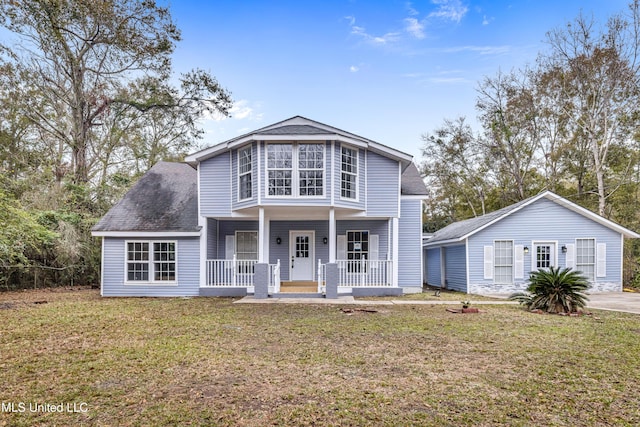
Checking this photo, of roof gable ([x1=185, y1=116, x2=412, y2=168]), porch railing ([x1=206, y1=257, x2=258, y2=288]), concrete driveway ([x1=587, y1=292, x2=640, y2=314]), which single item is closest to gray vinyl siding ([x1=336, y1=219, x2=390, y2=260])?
roof gable ([x1=185, y1=116, x2=412, y2=168])

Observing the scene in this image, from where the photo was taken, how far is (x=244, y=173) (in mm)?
13070

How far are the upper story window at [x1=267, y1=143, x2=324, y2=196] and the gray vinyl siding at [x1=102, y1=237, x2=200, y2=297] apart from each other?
149 inches

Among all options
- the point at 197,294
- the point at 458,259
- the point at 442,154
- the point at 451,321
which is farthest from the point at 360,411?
the point at 442,154

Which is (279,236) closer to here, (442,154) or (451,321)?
(451,321)

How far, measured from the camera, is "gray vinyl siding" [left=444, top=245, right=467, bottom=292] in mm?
14992

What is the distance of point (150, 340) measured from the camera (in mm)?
6430

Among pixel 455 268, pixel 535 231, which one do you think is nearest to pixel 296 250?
pixel 455 268

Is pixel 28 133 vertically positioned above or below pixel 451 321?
above

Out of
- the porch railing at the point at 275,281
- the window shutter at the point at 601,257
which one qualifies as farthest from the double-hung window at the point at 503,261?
the porch railing at the point at 275,281

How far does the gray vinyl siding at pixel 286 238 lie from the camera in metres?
15.0

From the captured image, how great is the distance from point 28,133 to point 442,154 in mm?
28657

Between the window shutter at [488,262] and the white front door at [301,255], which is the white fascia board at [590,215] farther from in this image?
the white front door at [301,255]

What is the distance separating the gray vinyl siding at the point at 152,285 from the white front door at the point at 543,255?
13.0 meters

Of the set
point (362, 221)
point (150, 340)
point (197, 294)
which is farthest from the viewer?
point (362, 221)
